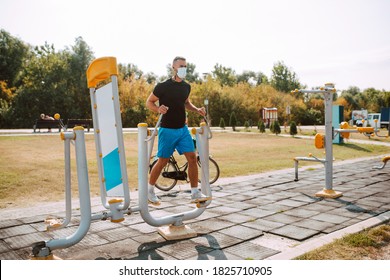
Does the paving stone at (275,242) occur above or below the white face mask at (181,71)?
below

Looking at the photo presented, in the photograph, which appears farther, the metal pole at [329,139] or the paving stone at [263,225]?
the metal pole at [329,139]

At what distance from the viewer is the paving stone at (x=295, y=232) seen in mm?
3457

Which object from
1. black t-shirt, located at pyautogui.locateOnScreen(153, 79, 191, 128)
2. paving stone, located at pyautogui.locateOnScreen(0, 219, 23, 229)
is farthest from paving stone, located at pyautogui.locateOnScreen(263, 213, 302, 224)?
paving stone, located at pyautogui.locateOnScreen(0, 219, 23, 229)

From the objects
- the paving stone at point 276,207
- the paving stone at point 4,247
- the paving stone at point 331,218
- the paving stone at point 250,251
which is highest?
the paving stone at point 4,247

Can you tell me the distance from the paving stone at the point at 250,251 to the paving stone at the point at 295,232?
17.2 inches

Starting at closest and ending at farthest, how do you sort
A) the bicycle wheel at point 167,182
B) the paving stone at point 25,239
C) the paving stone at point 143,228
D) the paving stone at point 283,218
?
the paving stone at point 25,239 < the paving stone at point 143,228 < the paving stone at point 283,218 < the bicycle wheel at point 167,182

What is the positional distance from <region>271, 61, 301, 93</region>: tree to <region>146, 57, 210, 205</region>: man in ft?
150

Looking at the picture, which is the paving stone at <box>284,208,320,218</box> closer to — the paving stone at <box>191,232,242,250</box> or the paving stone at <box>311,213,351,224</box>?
the paving stone at <box>311,213,351,224</box>

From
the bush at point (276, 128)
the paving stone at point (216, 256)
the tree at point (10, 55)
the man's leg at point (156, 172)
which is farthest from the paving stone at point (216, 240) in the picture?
the bush at point (276, 128)

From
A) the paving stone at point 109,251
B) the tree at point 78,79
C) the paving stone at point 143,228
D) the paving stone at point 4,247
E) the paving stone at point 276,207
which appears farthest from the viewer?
the tree at point 78,79

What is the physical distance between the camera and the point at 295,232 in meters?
3.58

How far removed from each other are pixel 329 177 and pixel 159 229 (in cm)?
284

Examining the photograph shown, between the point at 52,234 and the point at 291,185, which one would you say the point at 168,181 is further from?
the point at 52,234

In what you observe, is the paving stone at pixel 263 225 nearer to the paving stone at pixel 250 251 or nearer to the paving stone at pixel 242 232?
the paving stone at pixel 242 232
